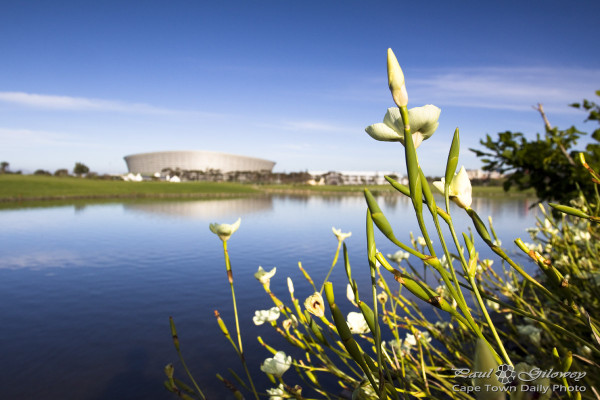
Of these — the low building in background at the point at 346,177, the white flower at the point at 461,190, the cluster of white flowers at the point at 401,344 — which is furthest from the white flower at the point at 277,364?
the low building in background at the point at 346,177

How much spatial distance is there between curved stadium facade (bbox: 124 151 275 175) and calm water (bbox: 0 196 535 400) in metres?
86.0

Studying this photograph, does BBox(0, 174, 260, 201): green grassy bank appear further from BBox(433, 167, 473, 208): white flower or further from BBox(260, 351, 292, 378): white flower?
BBox(433, 167, 473, 208): white flower

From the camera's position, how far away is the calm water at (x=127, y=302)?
439 cm

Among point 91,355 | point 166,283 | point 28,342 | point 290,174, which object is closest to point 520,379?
point 91,355

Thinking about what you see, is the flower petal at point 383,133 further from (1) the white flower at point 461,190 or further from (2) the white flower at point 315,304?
(2) the white flower at point 315,304

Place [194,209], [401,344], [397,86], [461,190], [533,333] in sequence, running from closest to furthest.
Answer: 1. [397,86]
2. [461,190]
3. [533,333]
4. [401,344]
5. [194,209]

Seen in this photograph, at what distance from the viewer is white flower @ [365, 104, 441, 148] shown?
1.48ft

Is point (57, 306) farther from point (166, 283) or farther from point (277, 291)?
point (277, 291)

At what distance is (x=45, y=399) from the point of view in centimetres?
392

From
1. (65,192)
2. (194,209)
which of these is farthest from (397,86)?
(65,192)

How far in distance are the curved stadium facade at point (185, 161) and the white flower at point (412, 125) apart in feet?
325

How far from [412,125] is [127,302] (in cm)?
716

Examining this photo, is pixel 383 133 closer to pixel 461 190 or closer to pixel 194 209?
pixel 461 190

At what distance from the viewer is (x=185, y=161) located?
9769 cm
